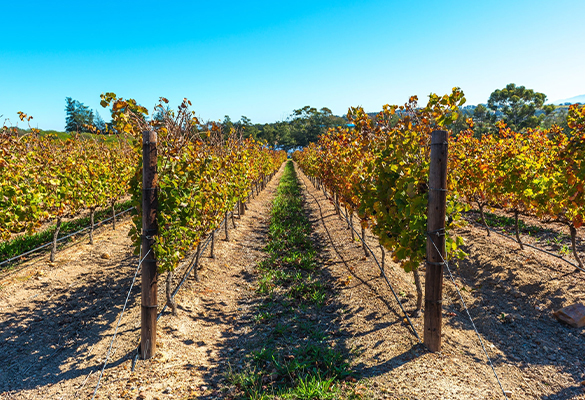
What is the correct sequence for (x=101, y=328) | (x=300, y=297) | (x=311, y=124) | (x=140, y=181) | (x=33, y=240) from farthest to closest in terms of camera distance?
(x=311, y=124)
(x=33, y=240)
(x=300, y=297)
(x=101, y=328)
(x=140, y=181)

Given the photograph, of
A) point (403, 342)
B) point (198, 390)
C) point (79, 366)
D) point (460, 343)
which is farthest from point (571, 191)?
point (79, 366)

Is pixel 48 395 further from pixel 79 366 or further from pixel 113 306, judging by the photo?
pixel 113 306

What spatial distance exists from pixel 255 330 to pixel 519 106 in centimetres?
4793

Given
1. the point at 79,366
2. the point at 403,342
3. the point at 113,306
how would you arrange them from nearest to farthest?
the point at 79,366 → the point at 403,342 → the point at 113,306

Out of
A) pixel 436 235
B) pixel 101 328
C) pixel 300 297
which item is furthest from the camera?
pixel 300 297

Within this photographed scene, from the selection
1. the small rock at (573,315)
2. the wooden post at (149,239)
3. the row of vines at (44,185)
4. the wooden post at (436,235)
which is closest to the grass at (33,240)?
Result: the row of vines at (44,185)

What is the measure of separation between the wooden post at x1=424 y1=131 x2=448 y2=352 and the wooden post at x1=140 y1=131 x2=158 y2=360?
306 cm

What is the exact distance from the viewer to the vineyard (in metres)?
3.35

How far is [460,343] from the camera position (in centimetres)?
395

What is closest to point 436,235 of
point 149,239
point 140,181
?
point 149,239

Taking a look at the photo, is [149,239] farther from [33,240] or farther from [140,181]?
[33,240]

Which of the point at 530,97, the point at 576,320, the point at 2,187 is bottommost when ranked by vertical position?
the point at 576,320

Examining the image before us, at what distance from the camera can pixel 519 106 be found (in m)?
40.1

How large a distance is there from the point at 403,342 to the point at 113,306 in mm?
4281
